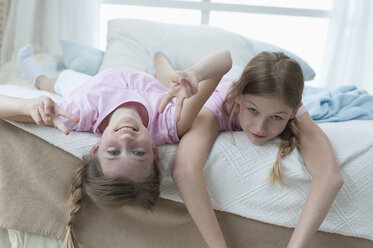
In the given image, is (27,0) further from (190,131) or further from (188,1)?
(190,131)

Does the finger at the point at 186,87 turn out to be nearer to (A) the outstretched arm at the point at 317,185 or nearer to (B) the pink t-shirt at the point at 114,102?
(B) the pink t-shirt at the point at 114,102

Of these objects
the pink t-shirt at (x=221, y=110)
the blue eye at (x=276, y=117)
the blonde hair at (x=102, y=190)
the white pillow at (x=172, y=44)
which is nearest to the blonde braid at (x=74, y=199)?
the blonde hair at (x=102, y=190)

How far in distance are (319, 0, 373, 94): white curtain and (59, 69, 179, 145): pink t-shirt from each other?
71.9 inches

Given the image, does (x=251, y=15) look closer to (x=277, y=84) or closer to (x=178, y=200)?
(x=277, y=84)

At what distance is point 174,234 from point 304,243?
360 millimetres

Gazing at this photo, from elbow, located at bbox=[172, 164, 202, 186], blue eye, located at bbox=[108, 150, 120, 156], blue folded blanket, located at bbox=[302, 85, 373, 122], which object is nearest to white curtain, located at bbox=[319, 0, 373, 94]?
blue folded blanket, located at bbox=[302, 85, 373, 122]

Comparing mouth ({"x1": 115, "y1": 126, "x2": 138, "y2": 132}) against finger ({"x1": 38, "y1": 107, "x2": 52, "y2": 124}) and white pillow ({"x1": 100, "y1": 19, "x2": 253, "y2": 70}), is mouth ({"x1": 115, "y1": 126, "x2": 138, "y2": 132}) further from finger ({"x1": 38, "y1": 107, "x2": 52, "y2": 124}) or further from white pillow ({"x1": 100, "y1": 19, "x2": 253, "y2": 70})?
white pillow ({"x1": 100, "y1": 19, "x2": 253, "y2": 70})

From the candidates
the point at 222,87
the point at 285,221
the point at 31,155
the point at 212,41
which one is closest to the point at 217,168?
the point at 285,221

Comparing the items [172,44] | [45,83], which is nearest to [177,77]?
[45,83]

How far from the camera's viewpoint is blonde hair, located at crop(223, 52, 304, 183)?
1.01 metres

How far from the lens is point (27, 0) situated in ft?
7.56

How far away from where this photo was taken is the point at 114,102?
3.73 ft

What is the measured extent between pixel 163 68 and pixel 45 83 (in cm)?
53

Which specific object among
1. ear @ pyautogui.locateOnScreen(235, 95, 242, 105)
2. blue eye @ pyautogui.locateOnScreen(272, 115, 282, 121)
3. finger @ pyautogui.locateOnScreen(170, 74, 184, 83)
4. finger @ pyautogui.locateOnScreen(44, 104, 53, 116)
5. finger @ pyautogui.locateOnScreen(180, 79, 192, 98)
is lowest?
blue eye @ pyautogui.locateOnScreen(272, 115, 282, 121)
